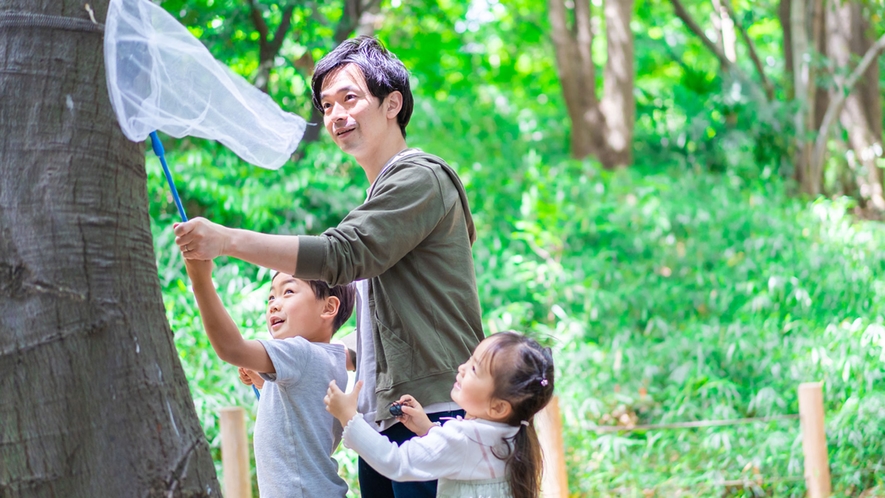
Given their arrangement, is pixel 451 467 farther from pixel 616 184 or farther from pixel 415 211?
pixel 616 184

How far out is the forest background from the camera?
4.77 meters

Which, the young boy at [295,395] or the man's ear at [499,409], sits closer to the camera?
the man's ear at [499,409]

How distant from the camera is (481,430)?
1.72 m

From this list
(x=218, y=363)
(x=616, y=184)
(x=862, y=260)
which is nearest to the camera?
(x=218, y=363)

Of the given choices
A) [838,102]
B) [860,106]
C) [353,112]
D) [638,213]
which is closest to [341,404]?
[353,112]

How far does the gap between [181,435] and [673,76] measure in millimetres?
12253

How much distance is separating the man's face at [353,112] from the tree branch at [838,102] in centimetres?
810

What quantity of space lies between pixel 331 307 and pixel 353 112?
520 millimetres

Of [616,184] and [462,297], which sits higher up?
[616,184]

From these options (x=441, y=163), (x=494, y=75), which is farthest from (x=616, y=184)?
(x=441, y=163)

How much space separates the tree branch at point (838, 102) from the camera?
8703 millimetres

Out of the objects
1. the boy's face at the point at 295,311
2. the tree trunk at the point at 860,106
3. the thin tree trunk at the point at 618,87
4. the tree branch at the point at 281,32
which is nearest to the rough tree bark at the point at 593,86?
the thin tree trunk at the point at 618,87

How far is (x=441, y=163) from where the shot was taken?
6.06 feet

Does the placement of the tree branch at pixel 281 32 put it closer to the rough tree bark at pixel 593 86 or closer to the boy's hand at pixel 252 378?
the rough tree bark at pixel 593 86
